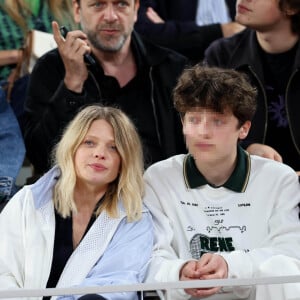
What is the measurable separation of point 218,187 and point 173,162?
14 centimetres

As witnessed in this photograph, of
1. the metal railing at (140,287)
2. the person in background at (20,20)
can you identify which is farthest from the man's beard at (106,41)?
the metal railing at (140,287)

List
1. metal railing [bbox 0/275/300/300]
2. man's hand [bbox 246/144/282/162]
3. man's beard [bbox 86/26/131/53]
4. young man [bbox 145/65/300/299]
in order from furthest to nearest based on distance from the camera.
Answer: man's beard [bbox 86/26/131/53]
man's hand [bbox 246/144/282/162]
young man [bbox 145/65/300/299]
metal railing [bbox 0/275/300/300]

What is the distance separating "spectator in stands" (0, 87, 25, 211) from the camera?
87.0 inches

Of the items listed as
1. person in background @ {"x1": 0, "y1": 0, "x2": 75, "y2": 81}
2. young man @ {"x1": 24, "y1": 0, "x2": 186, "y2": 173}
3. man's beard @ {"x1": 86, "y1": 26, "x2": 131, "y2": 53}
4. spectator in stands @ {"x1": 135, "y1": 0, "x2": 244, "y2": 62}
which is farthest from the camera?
spectator in stands @ {"x1": 135, "y1": 0, "x2": 244, "y2": 62}

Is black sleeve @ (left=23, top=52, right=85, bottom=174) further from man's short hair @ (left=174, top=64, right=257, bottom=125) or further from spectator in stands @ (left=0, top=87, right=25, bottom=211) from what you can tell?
man's short hair @ (left=174, top=64, right=257, bottom=125)

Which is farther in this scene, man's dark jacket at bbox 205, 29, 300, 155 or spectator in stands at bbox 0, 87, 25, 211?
man's dark jacket at bbox 205, 29, 300, 155

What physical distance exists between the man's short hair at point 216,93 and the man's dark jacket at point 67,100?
387mm

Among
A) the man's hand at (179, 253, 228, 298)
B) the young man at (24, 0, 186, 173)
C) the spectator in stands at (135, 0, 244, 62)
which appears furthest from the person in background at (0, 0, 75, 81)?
the man's hand at (179, 253, 228, 298)

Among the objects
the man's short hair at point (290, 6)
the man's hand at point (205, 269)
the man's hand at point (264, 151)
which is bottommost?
the man's hand at point (205, 269)

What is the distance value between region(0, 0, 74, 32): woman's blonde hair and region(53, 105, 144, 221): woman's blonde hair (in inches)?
26.9

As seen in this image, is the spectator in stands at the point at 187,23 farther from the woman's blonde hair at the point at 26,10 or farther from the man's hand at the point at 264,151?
the man's hand at the point at 264,151

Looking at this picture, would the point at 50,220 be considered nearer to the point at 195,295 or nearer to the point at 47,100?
the point at 195,295

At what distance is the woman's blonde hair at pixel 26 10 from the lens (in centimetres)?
258

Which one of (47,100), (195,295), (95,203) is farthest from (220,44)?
(195,295)
